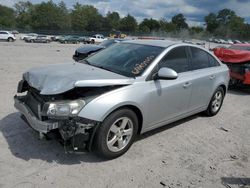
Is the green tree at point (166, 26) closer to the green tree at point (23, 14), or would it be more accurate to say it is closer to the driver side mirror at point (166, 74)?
the green tree at point (23, 14)

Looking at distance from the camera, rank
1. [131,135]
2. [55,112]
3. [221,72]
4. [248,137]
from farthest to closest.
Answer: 1. [221,72]
2. [248,137]
3. [131,135]
4. [55,112]

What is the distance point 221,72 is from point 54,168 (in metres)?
4.05

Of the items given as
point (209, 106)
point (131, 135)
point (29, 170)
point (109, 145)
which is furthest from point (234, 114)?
point (29, 170)

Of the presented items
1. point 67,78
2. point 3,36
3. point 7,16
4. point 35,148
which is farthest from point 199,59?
point 7,16

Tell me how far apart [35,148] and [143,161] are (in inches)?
63.8

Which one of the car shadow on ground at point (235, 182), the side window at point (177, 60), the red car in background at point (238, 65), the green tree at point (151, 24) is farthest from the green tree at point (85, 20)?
the car shadow on ground at point (235, 182)

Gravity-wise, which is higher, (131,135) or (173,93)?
(173,93)

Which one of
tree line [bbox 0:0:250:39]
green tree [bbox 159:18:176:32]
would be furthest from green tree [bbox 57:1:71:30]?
green tree [bbox 159:18:176:32]

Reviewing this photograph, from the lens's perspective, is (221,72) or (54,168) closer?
(54,168)

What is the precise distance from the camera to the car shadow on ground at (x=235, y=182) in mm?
3409

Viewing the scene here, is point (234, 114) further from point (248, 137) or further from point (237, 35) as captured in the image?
point (237, 35)

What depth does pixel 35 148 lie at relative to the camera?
12.9ft

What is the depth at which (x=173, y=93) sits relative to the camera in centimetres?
439

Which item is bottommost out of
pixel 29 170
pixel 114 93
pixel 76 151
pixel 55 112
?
pixel 29 170
